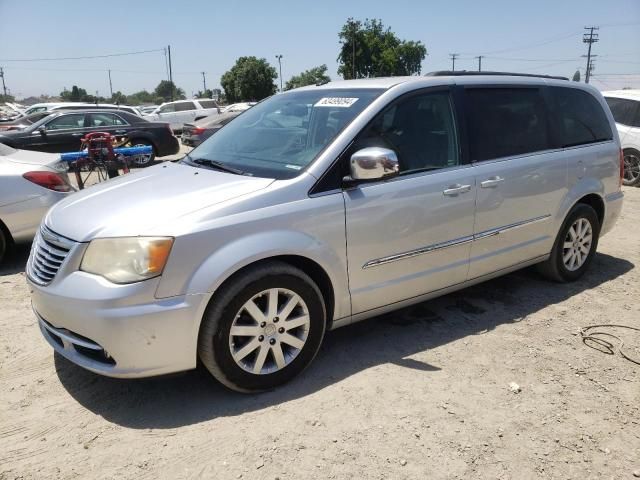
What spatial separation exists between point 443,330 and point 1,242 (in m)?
4.34

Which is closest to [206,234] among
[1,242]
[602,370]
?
[602,370]

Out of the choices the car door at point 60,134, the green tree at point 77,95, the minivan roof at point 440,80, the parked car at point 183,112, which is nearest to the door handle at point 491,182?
A: the minivan roof at point 440,80

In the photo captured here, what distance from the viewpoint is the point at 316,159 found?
303cm

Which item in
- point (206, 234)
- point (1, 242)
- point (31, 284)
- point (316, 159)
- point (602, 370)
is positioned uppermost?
point (316, 159)

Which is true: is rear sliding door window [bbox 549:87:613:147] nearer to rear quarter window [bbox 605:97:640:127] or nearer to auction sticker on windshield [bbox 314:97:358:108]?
auction sticker on windshield [bbox 314:97:358:108]

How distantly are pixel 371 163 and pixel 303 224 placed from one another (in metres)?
0.52

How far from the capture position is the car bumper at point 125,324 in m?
2.50

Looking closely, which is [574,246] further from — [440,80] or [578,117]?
[440,80]

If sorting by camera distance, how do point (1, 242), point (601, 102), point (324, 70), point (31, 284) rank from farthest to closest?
1. point (324, 70)
2. point (1, 242)
3. point (601, 102)
4. point (31, 284)

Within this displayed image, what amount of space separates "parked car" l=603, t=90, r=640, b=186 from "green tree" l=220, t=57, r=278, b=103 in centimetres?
5356

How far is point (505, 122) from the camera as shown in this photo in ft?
12.9

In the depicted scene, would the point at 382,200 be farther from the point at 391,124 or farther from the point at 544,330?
the point at 544,330

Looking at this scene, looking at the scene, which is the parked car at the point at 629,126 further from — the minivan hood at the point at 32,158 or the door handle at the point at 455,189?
the minivan hood at the point at 32,158

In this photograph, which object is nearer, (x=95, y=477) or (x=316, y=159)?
(x=95, y=477)
